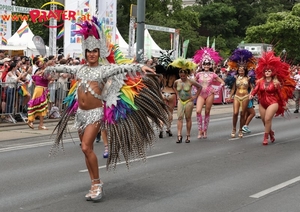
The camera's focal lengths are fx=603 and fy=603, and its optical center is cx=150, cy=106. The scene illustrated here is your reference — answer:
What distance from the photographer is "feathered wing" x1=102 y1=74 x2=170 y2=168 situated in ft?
25.5

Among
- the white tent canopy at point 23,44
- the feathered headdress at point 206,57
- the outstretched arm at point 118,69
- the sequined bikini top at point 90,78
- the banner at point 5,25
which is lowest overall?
the sequined bikini top at point 90,78

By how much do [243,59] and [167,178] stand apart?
6.27m

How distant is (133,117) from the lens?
7.93 meters

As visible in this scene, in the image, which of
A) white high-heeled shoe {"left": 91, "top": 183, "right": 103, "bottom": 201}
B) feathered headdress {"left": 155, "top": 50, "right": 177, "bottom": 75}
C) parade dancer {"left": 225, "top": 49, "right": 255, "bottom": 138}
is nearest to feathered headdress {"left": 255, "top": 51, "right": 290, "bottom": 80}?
parade dancer {"left": 225, "top": 49, "right": 255, "bottom": 138}

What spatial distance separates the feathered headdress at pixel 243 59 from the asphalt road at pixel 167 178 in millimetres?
2067

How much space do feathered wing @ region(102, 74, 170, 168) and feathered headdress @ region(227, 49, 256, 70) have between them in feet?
22.4

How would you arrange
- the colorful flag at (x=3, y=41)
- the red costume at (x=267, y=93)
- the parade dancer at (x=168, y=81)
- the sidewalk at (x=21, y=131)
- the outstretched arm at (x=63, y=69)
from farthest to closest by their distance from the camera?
the colorful flag at (x=3, y=41) → the sidewalk at (x=21, y=131) → the parade dancer at (x=168, y=81) → the red costume at (x=267, y=93) → the outstretched arm at (x=63, y=69)

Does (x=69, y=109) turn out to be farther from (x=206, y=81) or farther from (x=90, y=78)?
(x=206, y=81)

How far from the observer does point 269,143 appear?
45.2ft

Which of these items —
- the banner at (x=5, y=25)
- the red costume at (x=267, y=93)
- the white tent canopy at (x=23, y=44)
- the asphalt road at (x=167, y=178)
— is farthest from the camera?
the white tent canopy at (x=23, y=44)

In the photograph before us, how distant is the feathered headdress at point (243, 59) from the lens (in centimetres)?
1468

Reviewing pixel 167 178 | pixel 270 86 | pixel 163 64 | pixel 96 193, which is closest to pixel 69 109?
pixel 96 193

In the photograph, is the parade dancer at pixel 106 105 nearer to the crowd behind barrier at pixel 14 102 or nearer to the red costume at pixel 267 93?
the red costume at pixel 267 93

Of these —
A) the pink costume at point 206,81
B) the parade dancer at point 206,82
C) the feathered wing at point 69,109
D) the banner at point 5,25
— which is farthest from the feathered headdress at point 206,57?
the banner at point 5,25
